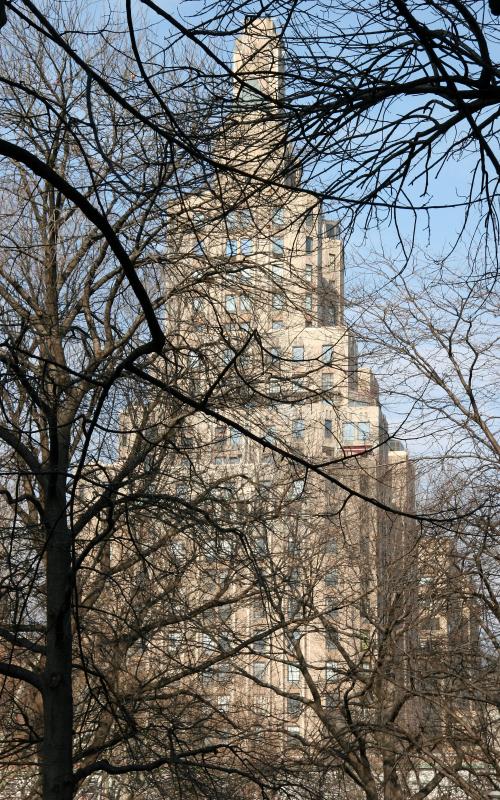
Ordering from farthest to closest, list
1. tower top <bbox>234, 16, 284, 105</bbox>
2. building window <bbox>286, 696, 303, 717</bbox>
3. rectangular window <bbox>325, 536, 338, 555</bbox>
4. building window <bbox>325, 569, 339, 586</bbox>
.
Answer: building window <bbox>325, 569, 339, 586</bbox> → rectangular window <bbox>325, 536, 338, 555</bbox> → building window <bbox>286, 696, 303, 717</bbox> → tower top <bbox>234, 16, 284, 105</bbox>

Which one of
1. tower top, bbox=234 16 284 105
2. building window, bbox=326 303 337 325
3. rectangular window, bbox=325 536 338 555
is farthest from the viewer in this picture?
rectangular window, bbox=325 536 338 555

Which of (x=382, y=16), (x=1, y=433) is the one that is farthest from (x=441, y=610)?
(x=382, y=16)

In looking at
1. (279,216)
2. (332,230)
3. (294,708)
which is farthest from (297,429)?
(294,708)

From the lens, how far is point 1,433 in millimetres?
7172

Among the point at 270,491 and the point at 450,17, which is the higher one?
the point at 270,491

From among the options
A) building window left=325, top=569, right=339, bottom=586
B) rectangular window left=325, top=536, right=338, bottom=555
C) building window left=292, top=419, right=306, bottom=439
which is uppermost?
building window left=292, top=419, right=306, bottom=439

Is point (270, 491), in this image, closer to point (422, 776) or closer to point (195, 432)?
point (195, 432)

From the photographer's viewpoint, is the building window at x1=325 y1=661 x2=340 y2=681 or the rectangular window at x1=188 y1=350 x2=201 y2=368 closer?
the rectangular window at x1=188 y1=350 x2=201 y2=368

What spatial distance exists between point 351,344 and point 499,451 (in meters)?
3.40

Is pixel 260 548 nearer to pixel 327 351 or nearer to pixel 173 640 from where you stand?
pixel 173 640

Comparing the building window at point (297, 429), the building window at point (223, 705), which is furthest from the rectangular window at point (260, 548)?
the building window at point (223, 705)

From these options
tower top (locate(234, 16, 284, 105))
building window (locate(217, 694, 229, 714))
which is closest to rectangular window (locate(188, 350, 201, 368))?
building window (locate(217, 694, 229, 714))

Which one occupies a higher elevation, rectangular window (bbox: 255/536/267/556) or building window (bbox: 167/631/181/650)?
rectangular window (bbox: 255/536/267/556)

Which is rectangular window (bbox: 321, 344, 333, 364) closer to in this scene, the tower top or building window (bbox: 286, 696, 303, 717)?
Answer: the tower top
